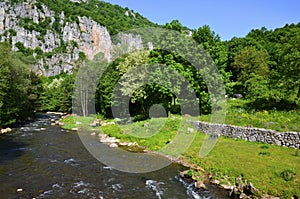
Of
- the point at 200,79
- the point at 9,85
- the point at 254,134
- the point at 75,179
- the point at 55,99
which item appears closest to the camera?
the point at 75,179

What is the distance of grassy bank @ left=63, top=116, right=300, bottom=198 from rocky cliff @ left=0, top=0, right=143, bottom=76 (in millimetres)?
134903

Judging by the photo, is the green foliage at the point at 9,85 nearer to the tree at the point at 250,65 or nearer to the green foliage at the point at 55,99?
the green foliage at the point at 55,99

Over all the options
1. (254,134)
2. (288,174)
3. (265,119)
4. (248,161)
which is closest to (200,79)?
(265,119)

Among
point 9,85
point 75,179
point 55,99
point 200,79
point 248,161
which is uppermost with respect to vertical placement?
point 200,79

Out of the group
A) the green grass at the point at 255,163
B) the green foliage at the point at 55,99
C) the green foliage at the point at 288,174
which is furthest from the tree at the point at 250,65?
the green foliage at the point at 55,99

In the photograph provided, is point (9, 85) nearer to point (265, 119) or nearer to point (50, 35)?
point (265, 119)

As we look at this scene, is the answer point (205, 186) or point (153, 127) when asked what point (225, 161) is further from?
point (153, 127)

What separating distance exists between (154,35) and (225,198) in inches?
1201

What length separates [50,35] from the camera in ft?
588

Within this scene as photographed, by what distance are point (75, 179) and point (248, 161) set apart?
1394 cm

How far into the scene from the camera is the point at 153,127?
3538 cm

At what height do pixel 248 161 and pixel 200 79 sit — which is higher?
pixel 200 79

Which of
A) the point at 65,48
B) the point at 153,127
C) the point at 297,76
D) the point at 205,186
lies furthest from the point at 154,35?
the point at 65,48

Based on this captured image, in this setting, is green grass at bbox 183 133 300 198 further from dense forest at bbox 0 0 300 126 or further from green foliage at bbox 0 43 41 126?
green foliage at bbox 0 43 41 126
